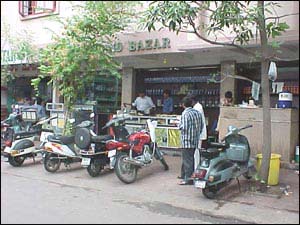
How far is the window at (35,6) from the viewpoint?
521 inches

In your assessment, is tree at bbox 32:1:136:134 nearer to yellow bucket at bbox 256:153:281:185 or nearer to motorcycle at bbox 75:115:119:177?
motorcycle at bbox 75:115:119:177

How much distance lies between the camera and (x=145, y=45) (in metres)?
11.0

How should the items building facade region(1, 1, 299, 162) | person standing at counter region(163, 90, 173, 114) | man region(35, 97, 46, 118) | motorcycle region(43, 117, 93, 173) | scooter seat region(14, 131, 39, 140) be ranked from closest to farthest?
motorcycle region(43, 117, 93, 173) → scooter seat region(14, 131, 39, 140) → building facade region(1, 1, 299, 162) → person standing at counter region(163, 90, 173, 114) → man region(35, 97, 46, 118)

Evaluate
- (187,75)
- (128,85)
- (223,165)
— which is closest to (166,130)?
(187,75)

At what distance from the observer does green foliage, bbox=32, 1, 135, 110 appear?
32.4 feet

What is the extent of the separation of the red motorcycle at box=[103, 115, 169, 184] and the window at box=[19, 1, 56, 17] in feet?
21.0

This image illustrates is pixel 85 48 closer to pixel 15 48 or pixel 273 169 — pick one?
pixel 15 48

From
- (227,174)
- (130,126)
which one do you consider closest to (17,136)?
(130,126)

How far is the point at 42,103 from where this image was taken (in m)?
15.6

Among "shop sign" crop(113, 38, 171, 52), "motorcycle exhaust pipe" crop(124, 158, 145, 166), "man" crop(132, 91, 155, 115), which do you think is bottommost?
"motorcycle exhaust pipe" crop(124, 158, 145, 166)

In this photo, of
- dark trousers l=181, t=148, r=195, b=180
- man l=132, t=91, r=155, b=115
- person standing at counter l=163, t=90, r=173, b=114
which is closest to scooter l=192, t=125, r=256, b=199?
Result: dark trousers l=181, t=148, r=195, b=180

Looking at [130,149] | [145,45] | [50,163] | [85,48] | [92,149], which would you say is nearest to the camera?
[130,149]

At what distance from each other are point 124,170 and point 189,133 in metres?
1.40

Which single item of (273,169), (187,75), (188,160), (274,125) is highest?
(187,75)
